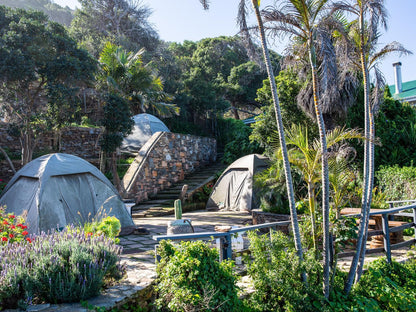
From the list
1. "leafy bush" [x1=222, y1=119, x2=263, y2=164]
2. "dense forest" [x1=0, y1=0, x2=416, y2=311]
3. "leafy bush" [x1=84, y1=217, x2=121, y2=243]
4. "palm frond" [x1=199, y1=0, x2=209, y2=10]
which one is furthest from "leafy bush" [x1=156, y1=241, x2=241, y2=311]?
"leafy bush" [x1=222, y1=119, x2=263, y2=164]

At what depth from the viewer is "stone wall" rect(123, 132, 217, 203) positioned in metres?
12.5

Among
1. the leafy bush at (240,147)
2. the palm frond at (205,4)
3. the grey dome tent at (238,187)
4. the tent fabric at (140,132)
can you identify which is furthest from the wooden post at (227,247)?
the tent fabric at (140,132)

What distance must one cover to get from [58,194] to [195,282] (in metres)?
4.51

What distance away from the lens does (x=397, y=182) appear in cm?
875

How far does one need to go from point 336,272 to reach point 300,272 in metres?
0.94

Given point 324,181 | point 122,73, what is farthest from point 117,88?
point 324,181

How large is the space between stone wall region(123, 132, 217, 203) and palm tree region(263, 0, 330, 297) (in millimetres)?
8997

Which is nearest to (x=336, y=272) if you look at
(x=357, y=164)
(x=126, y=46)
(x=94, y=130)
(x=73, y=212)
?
(x=73, y=212)

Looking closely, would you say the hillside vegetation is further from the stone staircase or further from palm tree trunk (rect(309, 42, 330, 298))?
palm tree trunk (rect(309, 42, 330, 298))

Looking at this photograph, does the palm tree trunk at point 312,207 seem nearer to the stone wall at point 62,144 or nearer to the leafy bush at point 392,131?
the leafy bush at point 392,131

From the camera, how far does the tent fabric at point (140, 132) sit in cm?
1598

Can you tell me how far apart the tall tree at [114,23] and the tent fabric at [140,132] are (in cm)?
550

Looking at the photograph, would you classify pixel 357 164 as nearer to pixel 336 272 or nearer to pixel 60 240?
pixel 336 272

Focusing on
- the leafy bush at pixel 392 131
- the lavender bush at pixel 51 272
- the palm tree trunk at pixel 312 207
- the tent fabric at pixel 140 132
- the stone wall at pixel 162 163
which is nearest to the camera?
the lavender bush at pixel 51 272
